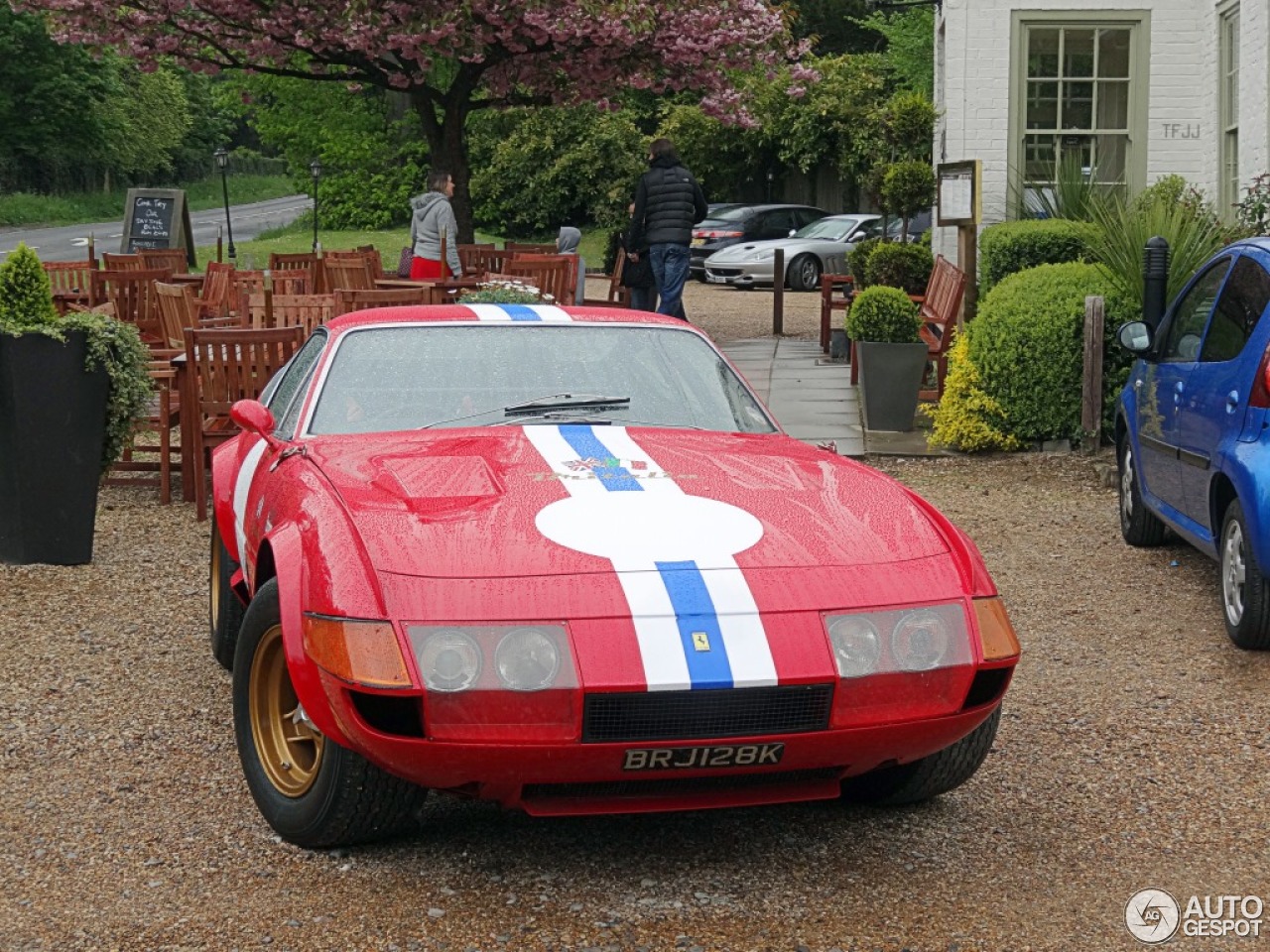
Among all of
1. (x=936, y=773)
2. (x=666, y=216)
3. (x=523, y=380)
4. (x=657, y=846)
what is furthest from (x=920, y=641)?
(x=666, y=216)

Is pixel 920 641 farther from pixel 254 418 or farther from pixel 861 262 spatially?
pixel 861 262

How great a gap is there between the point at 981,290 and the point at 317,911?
452 inches

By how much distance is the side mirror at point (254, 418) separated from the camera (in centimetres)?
521

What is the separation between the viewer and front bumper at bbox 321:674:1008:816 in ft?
12.4

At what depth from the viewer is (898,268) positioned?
16984 mm

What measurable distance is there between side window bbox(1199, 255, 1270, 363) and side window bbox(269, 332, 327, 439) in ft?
11.6

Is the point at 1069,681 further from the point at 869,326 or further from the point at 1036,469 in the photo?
the point at 869,326

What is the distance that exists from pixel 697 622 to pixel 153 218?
25.4 meters

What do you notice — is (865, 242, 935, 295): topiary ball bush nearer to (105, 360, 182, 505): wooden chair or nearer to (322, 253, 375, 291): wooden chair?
(322, 253, 375, 291): wooden chair

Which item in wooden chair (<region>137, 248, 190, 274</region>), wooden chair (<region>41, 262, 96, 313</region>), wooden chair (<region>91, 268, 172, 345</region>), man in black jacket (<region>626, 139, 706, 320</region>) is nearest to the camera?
wooden chair (<region>91, 268, 172, 345</region>)

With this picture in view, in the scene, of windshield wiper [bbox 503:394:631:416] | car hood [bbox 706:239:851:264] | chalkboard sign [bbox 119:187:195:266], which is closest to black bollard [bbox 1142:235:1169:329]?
windshield wiper [bbox 503:394:631:416]

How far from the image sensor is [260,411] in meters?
→ 5.25

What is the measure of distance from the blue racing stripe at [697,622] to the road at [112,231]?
93.2 feet

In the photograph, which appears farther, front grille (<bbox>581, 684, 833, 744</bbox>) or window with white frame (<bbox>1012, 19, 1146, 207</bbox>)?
window with white frame (<bbox>1012, 19, 1146, 207</bbox>)
